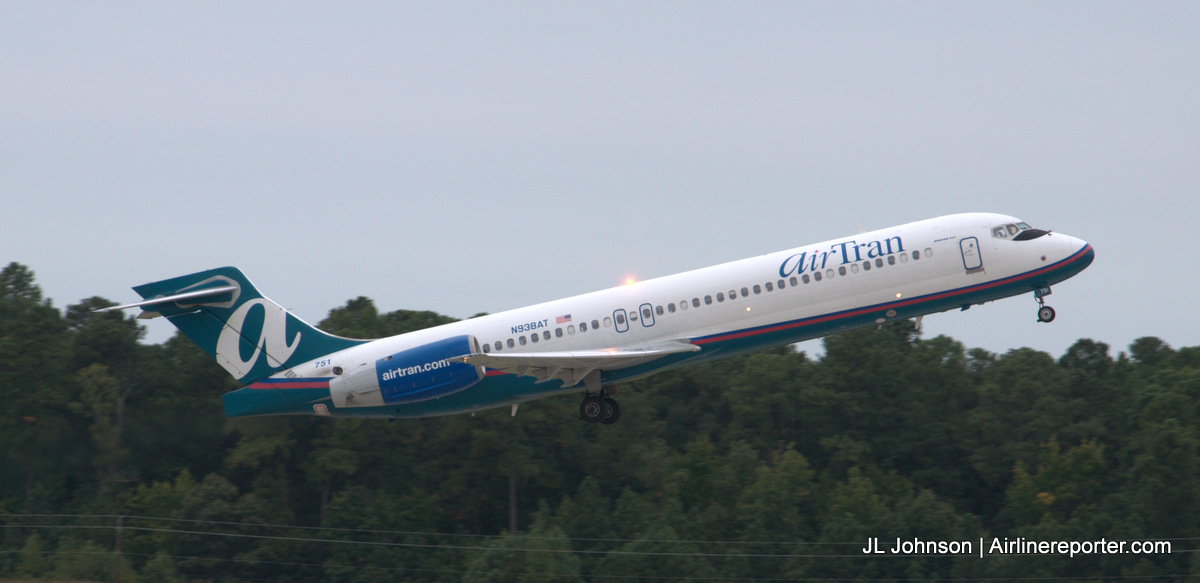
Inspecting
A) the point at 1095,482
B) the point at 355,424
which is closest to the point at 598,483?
the point at 355,424

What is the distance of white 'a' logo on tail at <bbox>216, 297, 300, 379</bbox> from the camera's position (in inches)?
1517

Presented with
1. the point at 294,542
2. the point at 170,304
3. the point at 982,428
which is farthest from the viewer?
the point at 982,428

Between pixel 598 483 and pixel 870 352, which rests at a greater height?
pixel 870 352

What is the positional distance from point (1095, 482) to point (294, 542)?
43287 mm

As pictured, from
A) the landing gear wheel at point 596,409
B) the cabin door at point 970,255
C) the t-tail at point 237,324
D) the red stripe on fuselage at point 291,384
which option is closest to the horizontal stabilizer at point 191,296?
the t-tail at point 237,324

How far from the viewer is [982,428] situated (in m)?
77.3

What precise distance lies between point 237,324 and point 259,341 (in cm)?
92

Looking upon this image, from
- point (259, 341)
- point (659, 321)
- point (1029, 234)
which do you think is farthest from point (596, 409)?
point (1029, 234)

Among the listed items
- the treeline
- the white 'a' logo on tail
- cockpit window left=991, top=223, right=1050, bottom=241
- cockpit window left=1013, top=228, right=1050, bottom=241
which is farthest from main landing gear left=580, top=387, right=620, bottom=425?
the treeline

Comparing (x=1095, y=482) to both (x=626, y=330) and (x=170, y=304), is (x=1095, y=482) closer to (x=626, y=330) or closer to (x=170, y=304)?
(x=626, y=330)

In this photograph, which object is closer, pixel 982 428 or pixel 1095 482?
pixel 1095 482

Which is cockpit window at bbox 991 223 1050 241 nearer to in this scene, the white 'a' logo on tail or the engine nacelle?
the engine nacelle

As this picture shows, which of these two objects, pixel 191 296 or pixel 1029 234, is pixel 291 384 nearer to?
pixel 191 296

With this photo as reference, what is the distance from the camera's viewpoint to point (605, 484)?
67000 mm
